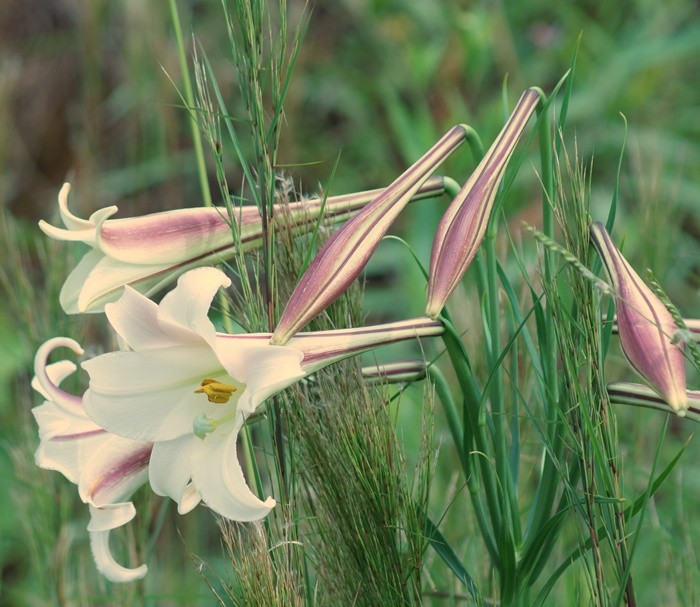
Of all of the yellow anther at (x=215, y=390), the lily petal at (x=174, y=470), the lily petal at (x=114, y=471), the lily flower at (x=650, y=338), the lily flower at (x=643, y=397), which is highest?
the lily flower at (x=650, y=338)

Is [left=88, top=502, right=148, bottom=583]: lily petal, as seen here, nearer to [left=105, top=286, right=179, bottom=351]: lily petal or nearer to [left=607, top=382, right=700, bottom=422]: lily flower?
[left=105, top=286, right=179, bottom=351]: lily petal

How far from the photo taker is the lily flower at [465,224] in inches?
23.6

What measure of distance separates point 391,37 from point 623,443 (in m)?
1.11

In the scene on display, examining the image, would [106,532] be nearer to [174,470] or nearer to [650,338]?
[174,470]

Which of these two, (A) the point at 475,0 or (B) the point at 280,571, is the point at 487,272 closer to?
(B) the point at 280,571

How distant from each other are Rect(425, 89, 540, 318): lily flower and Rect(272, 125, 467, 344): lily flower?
3 centimetres

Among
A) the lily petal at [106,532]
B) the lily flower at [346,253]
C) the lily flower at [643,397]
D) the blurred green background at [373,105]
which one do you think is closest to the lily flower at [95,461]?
the lily petal at [106,532]

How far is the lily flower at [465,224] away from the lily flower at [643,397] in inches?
4.7

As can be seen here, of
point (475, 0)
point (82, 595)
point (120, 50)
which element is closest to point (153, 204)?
point (120, 50)

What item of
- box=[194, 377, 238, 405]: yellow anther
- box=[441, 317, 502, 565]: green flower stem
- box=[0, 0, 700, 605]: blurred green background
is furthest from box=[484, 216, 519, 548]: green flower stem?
box=[0, 0, 700, 605]: blurred green background

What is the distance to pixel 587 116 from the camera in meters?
2.06

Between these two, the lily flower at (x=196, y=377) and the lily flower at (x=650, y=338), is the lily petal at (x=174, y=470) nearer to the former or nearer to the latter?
the lily flower at (x=196, y=377)

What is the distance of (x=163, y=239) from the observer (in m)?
0.67

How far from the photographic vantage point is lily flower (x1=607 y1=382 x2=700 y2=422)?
59 cm
